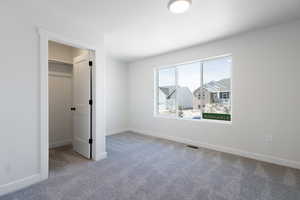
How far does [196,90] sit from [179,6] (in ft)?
7.37

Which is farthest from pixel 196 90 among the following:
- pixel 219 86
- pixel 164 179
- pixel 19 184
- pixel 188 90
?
pixel 19 184

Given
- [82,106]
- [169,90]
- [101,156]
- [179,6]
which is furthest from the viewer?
[169,90]

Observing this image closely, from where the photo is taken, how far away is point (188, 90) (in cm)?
398

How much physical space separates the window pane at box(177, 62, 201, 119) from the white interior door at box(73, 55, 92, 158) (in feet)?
8.17

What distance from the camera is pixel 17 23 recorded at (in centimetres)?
188

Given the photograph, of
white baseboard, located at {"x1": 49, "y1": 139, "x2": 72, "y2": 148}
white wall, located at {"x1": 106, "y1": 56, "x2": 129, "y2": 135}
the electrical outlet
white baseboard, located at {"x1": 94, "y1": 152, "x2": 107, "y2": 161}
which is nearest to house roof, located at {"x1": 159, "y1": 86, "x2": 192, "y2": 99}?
white wall, located at {"x1": 106, "y1": 56, "x2": 129, "y2": 135}

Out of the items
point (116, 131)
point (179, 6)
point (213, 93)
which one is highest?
point (179, 6)

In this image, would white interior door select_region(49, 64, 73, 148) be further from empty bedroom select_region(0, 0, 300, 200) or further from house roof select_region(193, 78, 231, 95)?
house roof select_region(193, 78, 231, 95)

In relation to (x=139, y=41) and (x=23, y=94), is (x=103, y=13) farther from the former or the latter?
(x=23, y=94)

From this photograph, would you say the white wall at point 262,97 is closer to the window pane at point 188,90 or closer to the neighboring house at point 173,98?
the window pane at point 188,90

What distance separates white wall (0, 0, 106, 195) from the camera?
179cm

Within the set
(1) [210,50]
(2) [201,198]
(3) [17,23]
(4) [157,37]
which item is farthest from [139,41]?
(2) [201,198]

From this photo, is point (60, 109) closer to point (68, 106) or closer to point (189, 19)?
point (68, 106)

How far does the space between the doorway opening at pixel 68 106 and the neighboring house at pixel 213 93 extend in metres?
2.62
